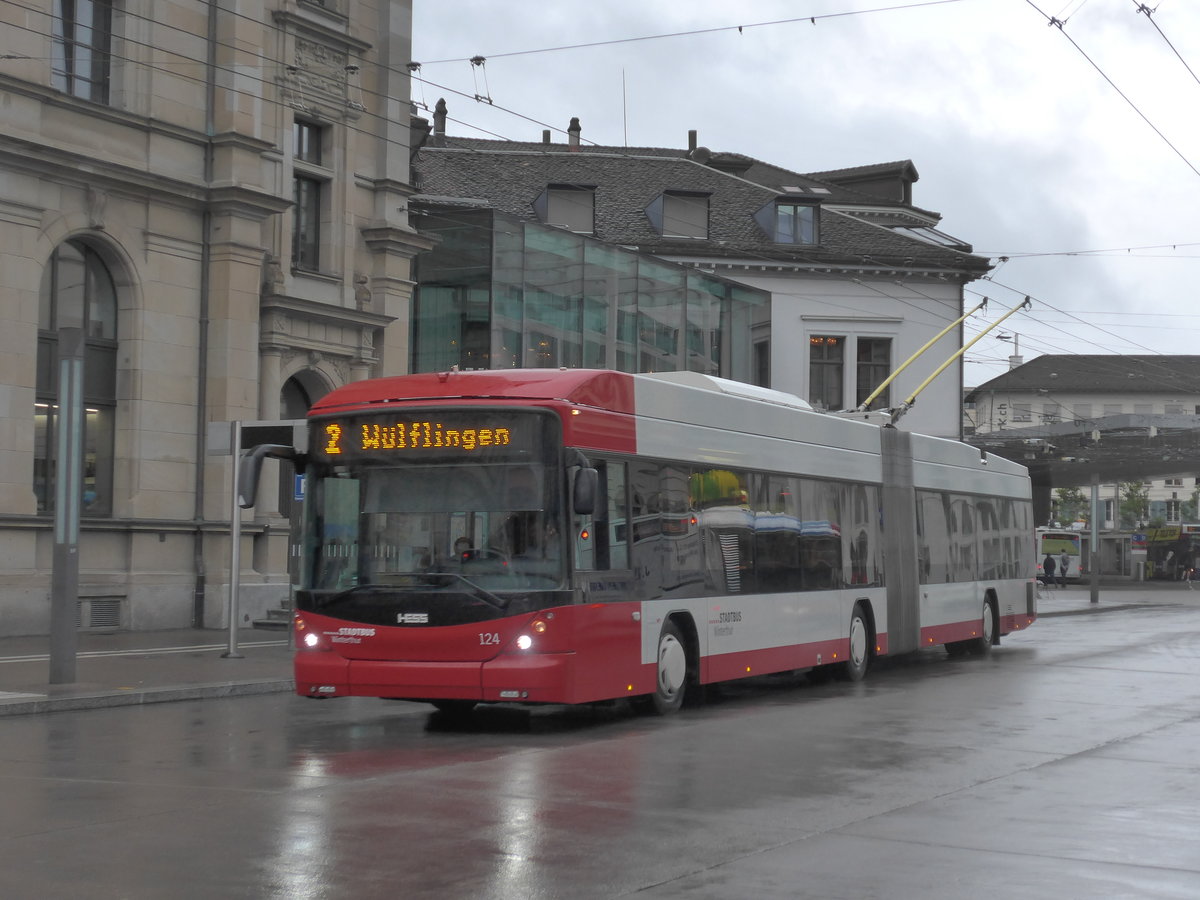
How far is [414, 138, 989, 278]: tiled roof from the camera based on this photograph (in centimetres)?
4584

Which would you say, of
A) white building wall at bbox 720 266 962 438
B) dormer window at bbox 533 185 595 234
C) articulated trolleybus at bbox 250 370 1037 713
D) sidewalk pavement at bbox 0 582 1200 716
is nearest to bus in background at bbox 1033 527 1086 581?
white building wall at bbox 720 266 962 438

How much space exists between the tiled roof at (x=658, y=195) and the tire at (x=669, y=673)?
30.7 m

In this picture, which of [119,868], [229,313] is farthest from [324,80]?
[119,868]

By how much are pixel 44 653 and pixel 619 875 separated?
1448 centimetres

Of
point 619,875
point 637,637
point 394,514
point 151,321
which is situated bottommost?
point 619,875

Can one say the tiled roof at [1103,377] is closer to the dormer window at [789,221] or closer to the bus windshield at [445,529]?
the dormer window at [789,221]

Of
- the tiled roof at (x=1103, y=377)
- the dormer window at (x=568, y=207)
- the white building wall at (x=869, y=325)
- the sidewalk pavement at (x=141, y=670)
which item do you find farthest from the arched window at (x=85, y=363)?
the tiled roof at (x=1103, y=377)

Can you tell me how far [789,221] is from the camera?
159 feet

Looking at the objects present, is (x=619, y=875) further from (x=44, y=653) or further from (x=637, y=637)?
(x=44, y=653)

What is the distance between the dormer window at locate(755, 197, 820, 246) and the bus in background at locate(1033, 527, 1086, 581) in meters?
31.6

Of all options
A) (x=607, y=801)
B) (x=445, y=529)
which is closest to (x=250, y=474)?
(x=445, y=529)

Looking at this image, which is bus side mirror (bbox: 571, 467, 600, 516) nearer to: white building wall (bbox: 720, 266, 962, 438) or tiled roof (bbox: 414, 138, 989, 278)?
tiled roof (bbox: 414, 138, 989, 278)

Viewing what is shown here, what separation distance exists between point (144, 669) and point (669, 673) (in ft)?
22.6

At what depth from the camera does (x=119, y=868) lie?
718 centimetres
